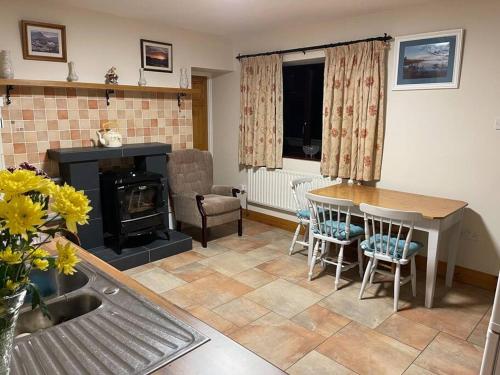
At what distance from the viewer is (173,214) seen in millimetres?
4551

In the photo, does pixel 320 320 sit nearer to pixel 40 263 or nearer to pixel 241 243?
pixel 241 243

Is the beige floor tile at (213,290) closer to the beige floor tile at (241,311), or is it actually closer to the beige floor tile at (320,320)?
the beige floor tile at (241,311)

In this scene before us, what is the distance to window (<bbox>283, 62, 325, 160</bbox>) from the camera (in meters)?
4.56

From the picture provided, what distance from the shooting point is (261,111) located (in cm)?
476

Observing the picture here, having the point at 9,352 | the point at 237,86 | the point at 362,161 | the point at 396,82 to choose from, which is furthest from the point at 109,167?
the point at 9,352

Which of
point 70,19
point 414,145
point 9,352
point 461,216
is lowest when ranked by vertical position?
point 461,216

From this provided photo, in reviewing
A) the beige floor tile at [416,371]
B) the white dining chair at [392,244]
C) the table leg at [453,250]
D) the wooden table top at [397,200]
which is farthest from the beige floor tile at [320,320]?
the table leg at [453,250]

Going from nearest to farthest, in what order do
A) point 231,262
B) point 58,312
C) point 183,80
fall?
point 58,312 < point 231,262 < point 183,80

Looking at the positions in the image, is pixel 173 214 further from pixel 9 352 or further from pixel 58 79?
pixel 9 352

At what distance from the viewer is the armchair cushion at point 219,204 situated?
13.7ft

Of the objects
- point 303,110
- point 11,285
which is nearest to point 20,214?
point 11,285

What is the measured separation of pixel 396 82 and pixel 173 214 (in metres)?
2.86

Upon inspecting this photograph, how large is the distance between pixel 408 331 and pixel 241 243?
2.14 metres

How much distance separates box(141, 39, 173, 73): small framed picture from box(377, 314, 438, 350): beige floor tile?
138 inches
